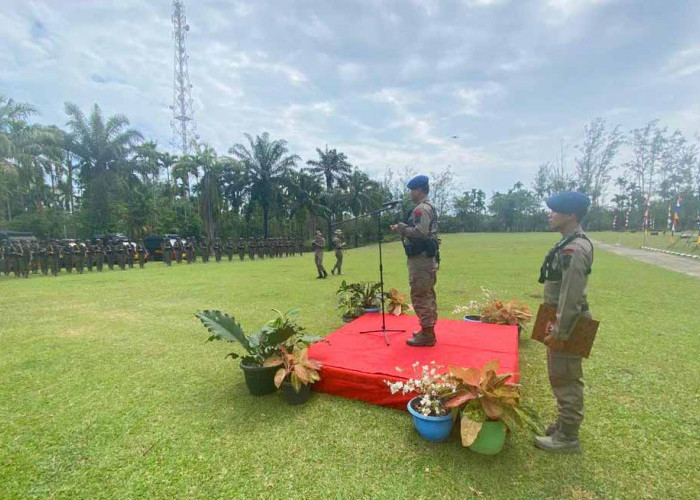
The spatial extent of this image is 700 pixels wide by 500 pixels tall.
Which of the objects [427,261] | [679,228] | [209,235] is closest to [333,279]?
[427,261]

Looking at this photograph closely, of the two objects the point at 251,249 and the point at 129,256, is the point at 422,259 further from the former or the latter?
the point at 251,249

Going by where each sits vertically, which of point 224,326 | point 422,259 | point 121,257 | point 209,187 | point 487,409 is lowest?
point 121,257

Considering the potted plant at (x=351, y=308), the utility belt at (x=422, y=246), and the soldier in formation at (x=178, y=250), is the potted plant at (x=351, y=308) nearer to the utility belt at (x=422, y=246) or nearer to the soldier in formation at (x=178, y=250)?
the utility belt at (x=422, y=246)

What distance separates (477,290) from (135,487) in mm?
7924

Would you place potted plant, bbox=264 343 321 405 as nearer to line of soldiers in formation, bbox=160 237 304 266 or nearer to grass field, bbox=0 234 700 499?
grass field, bbox=0 234 700 499

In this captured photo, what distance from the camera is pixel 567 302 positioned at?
87.7 inches

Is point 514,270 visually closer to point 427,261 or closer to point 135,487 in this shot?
point 427,261

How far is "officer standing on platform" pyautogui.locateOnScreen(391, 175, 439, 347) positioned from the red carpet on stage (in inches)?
11.1

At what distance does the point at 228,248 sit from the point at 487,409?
67.9 feet

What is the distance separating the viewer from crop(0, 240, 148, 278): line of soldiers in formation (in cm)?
1317

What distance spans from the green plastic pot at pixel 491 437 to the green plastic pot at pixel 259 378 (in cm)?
177

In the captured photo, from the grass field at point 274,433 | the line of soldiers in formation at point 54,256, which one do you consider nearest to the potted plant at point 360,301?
the grass field at point 274,433

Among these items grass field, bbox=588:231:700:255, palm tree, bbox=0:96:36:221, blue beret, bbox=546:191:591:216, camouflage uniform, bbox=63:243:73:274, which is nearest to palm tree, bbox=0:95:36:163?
palm tree, bbox=0:96:36:221

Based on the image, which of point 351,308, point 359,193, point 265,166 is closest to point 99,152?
point 265,166
